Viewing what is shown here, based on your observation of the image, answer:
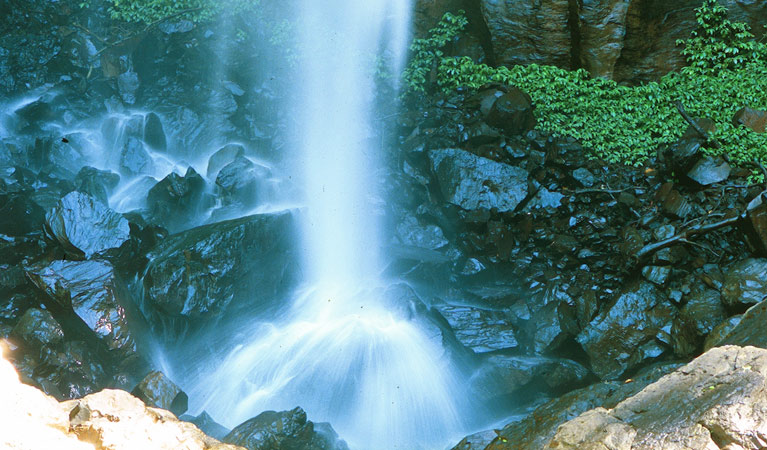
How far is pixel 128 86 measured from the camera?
12.5m

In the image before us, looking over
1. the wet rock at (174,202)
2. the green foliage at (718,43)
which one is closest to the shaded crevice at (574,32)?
the green foliage at (718,43)

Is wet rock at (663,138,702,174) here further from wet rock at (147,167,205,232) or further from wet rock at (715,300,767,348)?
wet rock at (147,167,205,232)

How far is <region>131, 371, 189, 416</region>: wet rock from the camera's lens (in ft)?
21.2

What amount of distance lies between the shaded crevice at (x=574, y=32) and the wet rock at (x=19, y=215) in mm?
10457

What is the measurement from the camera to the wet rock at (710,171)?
27.2ft

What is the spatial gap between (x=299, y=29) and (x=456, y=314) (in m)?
8.62

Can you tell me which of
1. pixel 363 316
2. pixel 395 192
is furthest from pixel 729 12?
pixel 363 316

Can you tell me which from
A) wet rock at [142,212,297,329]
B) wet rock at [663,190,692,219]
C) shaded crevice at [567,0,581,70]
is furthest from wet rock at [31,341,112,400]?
shaded crevice at [567,0,581,70]

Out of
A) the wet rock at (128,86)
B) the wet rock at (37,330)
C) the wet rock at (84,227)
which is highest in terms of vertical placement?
the wet rock at (128,86)

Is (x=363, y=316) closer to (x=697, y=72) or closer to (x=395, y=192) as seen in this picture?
(x=395, y=192)

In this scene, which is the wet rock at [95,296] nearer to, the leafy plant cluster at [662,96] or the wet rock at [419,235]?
the wet rock at [419,235]

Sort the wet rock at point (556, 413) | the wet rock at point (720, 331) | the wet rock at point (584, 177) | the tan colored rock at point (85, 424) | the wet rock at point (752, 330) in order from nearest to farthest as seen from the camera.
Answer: the tan colored rock at point (85, 424), the wet rock at point (752, 330), the wet rock at point (556, 413), the wet rock at point (720, 331), the wet rock at point (584, 177)

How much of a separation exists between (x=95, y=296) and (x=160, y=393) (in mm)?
1783

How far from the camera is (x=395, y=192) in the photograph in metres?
9.94
